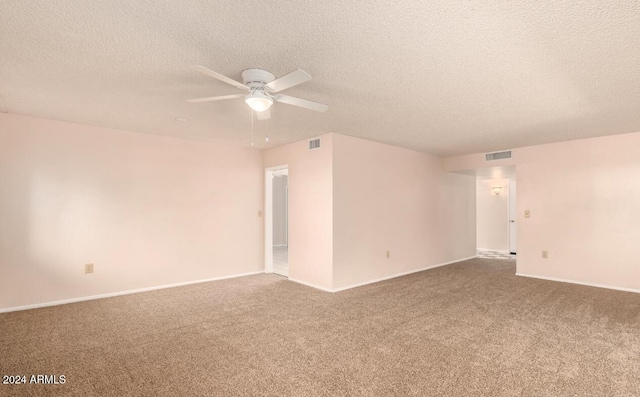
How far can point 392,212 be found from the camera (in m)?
5.65

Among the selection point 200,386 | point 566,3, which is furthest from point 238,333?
point 566,3

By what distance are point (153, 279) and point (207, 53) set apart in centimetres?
387

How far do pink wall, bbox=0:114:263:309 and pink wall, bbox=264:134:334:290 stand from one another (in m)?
1.03

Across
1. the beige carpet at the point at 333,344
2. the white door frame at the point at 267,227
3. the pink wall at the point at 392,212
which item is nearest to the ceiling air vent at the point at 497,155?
the pink wall at the point at 392,212

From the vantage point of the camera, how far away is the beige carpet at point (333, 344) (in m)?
2.17

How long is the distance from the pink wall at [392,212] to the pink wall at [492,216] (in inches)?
72.7

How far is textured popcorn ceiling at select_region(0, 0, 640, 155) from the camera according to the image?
5.85ft

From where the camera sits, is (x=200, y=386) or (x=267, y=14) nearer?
(x=267, y=14)

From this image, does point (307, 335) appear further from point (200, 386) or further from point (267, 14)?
point (267, 14)

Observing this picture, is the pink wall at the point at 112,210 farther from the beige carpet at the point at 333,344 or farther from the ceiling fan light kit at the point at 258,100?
the ceiling fan light kit at the point at 258,100

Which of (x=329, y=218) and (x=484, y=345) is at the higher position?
(x=329, y=218)

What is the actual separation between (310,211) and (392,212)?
1.60 metres

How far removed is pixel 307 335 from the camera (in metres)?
3.02

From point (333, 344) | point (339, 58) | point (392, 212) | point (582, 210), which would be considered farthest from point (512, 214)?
point (339, 58)
